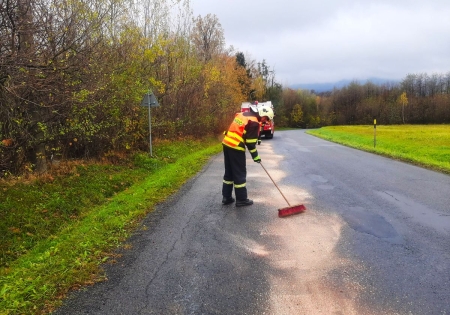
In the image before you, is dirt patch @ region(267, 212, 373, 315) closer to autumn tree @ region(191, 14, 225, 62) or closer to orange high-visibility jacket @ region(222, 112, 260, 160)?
orange high-visibility jacket @ region(222, 112, 260, 160)

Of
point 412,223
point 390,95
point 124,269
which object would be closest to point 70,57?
point 124,269

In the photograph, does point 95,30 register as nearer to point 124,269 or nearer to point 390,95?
point 124,269

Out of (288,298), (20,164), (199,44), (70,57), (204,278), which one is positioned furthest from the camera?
(199,44)

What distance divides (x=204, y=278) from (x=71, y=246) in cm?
233

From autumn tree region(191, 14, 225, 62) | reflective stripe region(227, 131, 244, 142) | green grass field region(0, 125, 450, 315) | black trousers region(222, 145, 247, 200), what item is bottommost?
green grass field region(0, 125, 450, 315)

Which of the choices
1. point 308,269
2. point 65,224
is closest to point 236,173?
point 308,269

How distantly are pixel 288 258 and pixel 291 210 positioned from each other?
1863 mm

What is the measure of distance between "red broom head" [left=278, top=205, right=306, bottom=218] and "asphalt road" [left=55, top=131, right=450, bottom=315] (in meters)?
0.11

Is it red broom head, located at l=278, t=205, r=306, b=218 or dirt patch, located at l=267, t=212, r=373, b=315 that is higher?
red broom head, located at l=278, t=205, r=306, b=218

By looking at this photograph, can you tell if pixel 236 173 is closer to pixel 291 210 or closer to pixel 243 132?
pixel 243 132

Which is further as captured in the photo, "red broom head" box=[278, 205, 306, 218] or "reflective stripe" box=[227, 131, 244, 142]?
"reflective stripe" box=[227, 131, 244, 142]

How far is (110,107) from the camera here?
11227 millimetres

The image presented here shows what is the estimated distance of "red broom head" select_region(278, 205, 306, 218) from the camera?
6027 mm

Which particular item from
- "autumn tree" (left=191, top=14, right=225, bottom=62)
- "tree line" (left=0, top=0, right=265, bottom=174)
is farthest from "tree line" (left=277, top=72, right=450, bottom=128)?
"tree line" (left=0, top=0, right=265, bottom=174)
